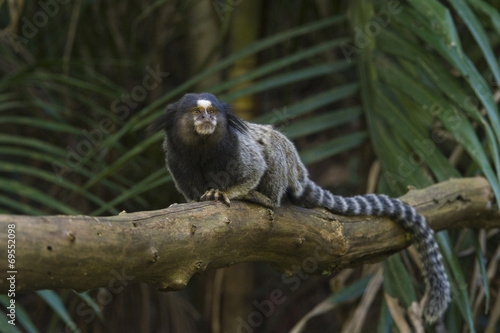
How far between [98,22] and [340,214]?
11.1 ft

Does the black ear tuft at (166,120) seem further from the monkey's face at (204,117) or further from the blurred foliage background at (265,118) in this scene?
the blurred foliage background at (265,118)

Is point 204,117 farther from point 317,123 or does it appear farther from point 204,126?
point 317,123

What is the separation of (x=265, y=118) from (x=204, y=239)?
1487 millimetres

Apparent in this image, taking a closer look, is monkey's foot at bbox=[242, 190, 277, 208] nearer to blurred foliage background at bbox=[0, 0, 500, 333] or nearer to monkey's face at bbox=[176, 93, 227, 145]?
monkey's face at bbox=[176, 93, 227, 145]

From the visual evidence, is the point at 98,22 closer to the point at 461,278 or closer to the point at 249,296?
the point at 249,296

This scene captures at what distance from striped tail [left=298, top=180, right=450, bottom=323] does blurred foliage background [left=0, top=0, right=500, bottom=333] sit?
11 cm

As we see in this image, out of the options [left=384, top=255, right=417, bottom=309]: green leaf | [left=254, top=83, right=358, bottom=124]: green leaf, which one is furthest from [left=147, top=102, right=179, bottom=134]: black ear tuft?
[left=384, top=255, right=417, bottom=309]: green leaf

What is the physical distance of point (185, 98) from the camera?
8.30 ft

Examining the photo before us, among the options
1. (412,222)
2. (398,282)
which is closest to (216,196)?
(412,222)

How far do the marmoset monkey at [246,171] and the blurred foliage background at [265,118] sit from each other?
12.2 inches

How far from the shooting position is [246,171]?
2.55m

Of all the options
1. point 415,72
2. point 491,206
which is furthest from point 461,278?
point 415,72

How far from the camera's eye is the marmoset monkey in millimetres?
2484

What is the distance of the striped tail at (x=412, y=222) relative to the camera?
2.69 meters
